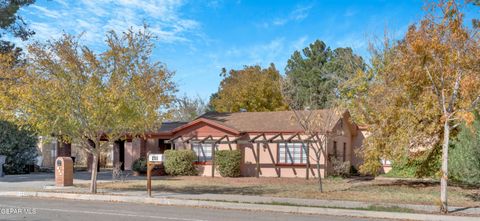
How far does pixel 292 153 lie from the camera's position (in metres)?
28.7

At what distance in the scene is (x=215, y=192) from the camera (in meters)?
19.7

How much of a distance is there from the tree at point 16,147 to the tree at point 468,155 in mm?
22337

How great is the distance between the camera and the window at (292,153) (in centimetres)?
2839

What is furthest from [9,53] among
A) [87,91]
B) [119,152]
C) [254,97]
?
[254,97]

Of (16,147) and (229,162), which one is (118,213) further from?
(16,147)

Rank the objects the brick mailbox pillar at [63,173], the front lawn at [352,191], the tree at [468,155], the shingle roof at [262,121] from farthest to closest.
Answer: the shingle roof at [262,121] < the brick mailbox pillar at [63,173] < the tree at [468,155] < the front lawn at [352,191]

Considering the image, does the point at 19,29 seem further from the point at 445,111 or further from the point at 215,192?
the point at 445,111

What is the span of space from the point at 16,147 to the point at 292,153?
1591 cm

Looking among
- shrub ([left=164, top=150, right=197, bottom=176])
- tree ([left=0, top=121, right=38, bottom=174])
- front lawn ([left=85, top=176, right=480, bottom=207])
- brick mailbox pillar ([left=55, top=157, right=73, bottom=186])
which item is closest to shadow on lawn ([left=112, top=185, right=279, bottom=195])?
front lawn ([left=85, top=176, right=480, bottom=207])

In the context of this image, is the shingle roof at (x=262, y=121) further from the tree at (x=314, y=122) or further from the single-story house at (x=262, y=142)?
the tree at (x=314, y=122)

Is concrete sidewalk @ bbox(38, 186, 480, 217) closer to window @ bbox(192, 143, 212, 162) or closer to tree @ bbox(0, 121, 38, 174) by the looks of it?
window @ bbox(192, 143, 212, 162)

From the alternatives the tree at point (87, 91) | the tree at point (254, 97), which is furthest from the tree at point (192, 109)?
the tree at point (87, 91)

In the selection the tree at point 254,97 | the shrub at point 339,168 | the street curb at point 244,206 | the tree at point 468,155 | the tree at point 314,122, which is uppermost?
the tree at point 254,97

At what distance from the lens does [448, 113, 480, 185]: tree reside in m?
18.9
